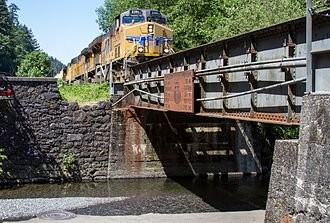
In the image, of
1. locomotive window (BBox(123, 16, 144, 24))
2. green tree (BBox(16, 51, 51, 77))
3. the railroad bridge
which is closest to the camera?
the railroad bridge

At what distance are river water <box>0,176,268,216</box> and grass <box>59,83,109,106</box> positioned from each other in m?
4.55

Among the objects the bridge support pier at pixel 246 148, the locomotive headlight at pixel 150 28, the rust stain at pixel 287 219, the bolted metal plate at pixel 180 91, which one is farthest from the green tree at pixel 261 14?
the rust stain at pixel 287 219

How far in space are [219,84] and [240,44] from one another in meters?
1.59

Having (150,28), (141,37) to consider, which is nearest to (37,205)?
(141,37)

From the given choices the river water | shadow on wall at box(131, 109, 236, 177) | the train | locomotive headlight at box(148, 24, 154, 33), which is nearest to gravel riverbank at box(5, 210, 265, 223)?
the river water

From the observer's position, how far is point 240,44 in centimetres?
1262

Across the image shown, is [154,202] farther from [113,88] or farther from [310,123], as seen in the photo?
[310,123]

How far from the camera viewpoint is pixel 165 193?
21531 mm

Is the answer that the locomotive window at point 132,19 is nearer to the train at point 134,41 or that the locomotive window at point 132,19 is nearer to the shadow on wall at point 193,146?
the train at point 134,41

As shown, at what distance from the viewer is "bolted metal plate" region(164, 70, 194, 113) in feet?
47.3

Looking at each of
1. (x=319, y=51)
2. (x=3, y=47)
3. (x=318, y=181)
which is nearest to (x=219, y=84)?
(x=319, y=51)

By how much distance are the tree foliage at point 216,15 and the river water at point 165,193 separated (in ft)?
27.3

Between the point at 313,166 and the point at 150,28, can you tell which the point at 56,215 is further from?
the point at 150,28

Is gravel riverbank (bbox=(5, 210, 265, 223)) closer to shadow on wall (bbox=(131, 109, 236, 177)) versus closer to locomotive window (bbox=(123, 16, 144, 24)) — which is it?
shadow on wall (bbox=(131, 109, 236, 177))
